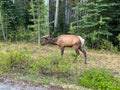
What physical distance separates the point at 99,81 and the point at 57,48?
5556mm

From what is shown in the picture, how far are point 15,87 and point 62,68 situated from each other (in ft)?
5.31

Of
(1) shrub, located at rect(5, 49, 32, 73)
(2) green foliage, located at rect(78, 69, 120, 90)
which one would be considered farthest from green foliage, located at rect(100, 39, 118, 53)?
(1) shrub, located at rect(5, 49, 32, 73)

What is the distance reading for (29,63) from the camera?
973 cm

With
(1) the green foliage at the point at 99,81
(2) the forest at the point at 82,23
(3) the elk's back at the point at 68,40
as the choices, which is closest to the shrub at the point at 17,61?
(3) the elk's back at the point at 68,40

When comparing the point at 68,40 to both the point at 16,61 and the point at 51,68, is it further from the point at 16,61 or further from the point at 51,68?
the point at 16,61

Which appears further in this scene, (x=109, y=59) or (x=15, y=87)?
(x=109, y=59)

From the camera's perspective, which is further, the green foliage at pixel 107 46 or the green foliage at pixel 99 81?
the green foliage at pixel 107 46

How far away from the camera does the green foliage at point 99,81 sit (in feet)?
27.3

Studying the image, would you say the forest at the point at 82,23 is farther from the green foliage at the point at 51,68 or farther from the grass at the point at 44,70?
the green foliage at the point at 51,68

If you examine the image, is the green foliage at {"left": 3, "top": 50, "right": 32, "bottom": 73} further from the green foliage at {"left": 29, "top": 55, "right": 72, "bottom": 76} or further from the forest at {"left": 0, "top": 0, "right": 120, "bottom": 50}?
the forest at {"left": 0, "top": 0, "right": 120, "bottom": 50}

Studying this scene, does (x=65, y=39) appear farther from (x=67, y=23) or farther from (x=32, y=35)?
(x=67, y=23)

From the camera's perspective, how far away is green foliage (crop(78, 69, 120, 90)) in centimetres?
832

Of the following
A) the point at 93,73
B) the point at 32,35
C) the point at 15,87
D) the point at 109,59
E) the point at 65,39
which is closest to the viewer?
the point at 15,87

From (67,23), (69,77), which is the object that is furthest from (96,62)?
(67,23)
